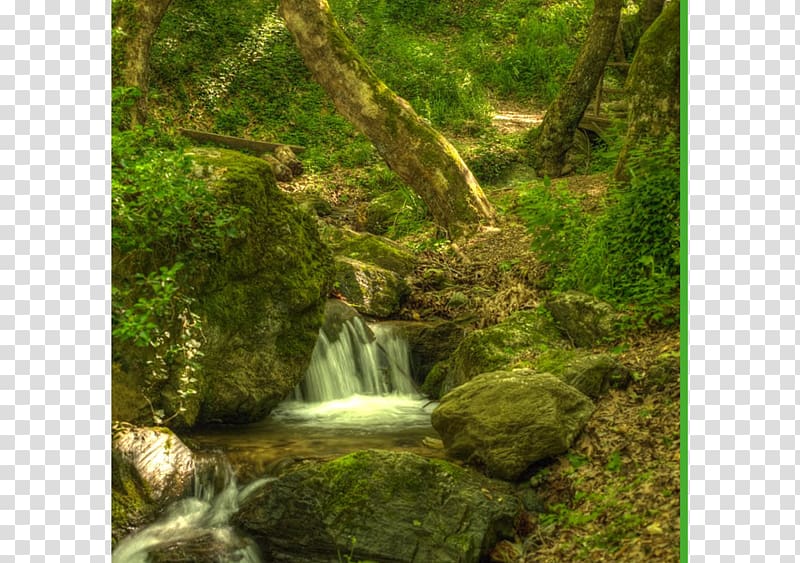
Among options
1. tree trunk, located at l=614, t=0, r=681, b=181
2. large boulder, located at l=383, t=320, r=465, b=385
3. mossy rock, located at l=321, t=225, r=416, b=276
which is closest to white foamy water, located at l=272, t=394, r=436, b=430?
large boulder, located at l=383, t=320, r=465, b=385

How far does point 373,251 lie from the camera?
1237 cm

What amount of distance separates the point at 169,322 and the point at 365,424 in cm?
227

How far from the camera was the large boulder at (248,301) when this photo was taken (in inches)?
321

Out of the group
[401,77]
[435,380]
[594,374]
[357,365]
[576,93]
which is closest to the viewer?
[594,374]

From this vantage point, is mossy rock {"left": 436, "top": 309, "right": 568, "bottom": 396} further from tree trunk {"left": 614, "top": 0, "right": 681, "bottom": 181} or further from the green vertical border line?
the green vertical border line

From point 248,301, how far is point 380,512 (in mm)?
2880

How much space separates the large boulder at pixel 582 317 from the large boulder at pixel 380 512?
92.1 inches

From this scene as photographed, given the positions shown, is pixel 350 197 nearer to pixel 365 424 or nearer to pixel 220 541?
pixel 365 424

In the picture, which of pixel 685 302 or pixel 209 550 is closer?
pixel 685 302

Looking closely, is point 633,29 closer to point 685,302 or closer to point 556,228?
point 556,228

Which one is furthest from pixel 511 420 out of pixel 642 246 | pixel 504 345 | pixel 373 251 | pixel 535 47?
pixel 535 47

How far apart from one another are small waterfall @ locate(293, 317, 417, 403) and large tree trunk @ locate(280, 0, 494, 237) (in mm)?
3305

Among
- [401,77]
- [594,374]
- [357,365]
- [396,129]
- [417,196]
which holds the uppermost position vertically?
[401,77]

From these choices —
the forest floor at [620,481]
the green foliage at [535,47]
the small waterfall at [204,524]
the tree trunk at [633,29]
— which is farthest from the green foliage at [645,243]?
the tree trunk at [633,29]
